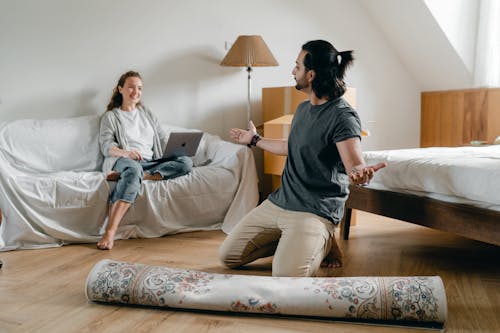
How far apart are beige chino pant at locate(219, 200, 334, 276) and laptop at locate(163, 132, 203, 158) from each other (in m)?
1.06

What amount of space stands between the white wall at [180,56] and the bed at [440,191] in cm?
167

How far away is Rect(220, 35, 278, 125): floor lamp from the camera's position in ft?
12.9

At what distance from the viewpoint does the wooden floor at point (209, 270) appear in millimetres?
1806

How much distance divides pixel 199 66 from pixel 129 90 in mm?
823

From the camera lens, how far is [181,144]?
336 cm

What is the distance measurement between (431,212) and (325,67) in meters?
0.80

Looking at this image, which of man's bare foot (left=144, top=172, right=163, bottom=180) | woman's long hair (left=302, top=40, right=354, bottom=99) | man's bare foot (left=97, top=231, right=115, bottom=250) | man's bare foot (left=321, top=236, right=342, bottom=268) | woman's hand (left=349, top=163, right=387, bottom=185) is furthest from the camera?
man's bare foot (left=144, top=172, right=163, bottom=180)

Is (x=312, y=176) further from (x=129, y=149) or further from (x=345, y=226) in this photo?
(x=129, y=149)

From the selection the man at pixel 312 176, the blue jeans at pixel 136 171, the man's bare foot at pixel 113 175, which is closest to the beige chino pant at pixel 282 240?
the man at pixel 312 176

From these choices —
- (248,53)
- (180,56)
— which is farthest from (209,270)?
(180,56)

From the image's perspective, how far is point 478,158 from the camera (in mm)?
2439

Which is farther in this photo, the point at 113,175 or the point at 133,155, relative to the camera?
the point at 133,155

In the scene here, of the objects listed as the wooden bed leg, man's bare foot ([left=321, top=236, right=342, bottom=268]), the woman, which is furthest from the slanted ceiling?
→ man's bare foot ([left=321, top=236, right=342, bottom=268])

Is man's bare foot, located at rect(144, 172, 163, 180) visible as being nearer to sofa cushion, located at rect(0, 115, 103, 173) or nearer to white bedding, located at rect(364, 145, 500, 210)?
sofa cushion, located at rect(0, 115, 103, 173)
